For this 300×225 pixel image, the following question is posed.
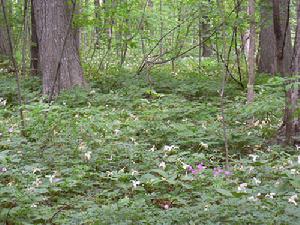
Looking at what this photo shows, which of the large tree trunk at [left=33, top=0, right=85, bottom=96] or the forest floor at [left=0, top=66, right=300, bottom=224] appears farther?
the large tree trunk at [left=33, top=0, right=85, bottom=96]

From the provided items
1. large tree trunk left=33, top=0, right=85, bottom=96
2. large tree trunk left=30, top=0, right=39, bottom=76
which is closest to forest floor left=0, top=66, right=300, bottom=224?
large tree trunk left=33, top=0, right=85, bottom=96

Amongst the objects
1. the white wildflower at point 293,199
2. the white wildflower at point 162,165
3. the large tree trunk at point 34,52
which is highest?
the large tree trunk at point 34,52

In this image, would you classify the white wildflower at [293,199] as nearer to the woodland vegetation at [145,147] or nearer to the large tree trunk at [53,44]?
the woodland vegetation at [145,147]

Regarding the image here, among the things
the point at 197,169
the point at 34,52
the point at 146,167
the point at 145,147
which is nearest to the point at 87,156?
the point at 146,167

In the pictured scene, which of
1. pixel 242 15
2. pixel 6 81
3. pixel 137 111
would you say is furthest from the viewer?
pixel 6 81

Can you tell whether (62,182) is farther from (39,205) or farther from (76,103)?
(76,103)

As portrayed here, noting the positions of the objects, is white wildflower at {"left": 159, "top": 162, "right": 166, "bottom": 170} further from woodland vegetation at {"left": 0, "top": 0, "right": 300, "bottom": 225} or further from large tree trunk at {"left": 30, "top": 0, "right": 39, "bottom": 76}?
large tree trunk at {"left": 30, "top": 0, "right": 39, "bottom": 76}

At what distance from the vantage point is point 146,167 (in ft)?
14.9

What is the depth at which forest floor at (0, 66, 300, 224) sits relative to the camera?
317 centimetres

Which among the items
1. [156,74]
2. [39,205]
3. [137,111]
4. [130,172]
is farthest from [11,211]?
[156,74]

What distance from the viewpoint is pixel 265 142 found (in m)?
5.59

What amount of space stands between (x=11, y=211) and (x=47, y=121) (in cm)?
216

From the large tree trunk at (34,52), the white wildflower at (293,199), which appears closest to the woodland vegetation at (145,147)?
the white wildflower at (293,199)

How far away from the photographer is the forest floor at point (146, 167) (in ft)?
10.4
